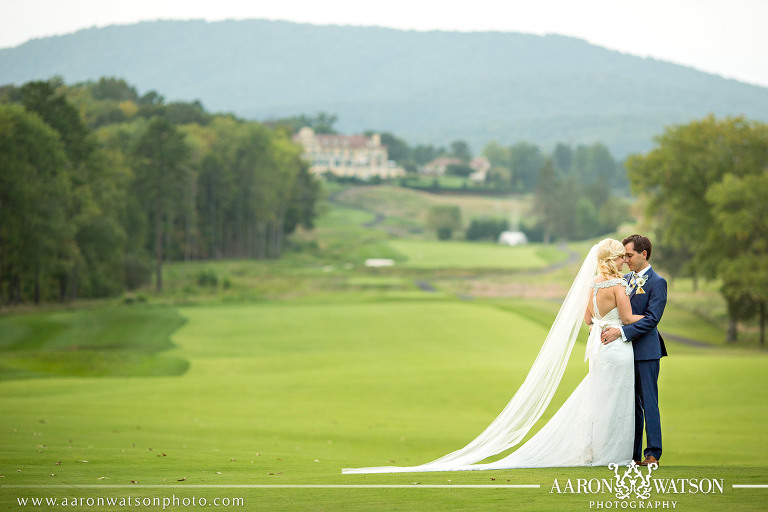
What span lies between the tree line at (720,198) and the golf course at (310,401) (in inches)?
147

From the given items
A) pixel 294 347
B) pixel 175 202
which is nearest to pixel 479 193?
pixel 175 202

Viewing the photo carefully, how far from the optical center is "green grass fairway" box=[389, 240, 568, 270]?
91.9 meters

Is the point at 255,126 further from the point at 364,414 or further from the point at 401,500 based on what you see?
the point at 401,500

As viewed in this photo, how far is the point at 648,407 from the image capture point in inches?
344

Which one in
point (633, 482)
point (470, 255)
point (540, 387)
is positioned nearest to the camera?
point (633, 482)

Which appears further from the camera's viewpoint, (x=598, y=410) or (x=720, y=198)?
(x=720, y=198)

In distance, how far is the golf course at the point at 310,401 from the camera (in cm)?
757

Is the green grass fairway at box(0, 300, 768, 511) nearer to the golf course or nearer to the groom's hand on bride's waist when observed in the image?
the golf course

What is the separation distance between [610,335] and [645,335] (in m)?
0.41

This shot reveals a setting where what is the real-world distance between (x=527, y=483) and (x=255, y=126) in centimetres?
8864

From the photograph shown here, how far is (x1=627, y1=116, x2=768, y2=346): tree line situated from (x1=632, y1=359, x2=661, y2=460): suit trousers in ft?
118

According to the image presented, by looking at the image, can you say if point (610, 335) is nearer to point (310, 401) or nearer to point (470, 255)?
point (310, 401)

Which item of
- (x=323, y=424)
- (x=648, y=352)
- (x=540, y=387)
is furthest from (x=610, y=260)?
(x=323, y=424)

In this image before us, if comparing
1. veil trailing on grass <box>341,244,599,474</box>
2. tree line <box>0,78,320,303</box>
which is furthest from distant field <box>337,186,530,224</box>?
veil trailing on grass <box>341,244,599,474</box>
